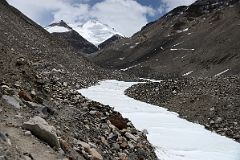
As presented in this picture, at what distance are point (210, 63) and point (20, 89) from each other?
7919 cm

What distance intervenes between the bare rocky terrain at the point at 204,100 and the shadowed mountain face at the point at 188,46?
3966 centimetres

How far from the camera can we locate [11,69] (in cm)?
1199

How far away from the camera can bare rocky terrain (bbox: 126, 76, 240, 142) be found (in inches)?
930

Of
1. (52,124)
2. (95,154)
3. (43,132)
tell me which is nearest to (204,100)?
(95,154)

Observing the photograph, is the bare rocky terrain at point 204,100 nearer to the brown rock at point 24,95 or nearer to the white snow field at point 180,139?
the white snow field at point 180,139

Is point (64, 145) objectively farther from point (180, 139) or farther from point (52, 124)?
point (180, 139)

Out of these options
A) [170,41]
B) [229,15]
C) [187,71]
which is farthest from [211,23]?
[187,71]

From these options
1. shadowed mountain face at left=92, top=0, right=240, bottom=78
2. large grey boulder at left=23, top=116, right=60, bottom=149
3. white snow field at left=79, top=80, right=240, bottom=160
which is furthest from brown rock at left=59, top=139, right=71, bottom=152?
shadowed mountain face at left=92, top=0, right=240, bottom=78

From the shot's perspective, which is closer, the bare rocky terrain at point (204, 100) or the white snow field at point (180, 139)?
the white snow field at point (180, 139)

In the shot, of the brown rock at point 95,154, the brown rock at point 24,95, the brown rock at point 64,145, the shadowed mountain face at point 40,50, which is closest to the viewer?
the brown rock at point 64,145

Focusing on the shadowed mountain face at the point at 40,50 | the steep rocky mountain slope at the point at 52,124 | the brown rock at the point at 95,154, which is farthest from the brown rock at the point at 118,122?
the shadowed mountain face at the point at 40,50

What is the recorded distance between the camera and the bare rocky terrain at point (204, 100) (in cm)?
2361

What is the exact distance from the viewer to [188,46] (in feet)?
373

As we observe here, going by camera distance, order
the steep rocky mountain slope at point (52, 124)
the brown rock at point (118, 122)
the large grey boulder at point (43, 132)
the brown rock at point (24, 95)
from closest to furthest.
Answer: the steep rocky mountain slope at point (52, 124), the large grey boulder at point (43, 132), the brown rock at point (24, 95), the brown rock at point (118, 122)
